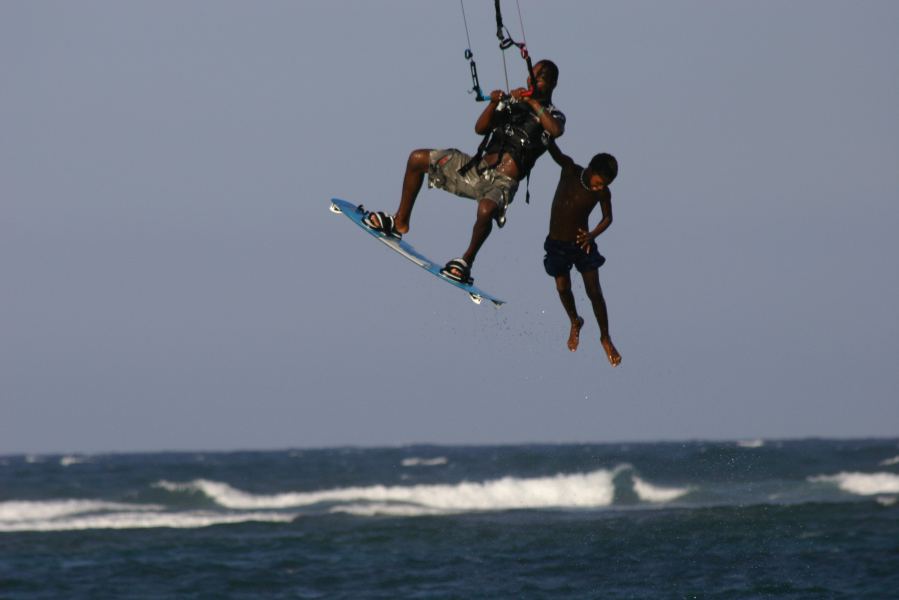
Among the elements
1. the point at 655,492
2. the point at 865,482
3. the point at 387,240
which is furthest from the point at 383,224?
the point at 865,482

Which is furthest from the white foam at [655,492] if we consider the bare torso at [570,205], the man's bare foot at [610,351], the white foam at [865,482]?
the bare torso at [570,205]

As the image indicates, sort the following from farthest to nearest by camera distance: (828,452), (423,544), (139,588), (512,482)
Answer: (828,452)
(512,482)
(423,544)
(139,588)

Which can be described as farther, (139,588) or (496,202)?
(139,588)

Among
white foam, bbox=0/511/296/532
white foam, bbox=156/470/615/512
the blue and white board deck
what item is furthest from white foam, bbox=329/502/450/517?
the blue and white board deck

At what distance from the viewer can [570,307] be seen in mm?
16125

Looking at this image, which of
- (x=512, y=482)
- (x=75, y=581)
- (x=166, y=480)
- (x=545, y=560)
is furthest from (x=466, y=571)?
(x=166, y=480)

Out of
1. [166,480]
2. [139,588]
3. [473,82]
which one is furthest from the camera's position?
[166,480]

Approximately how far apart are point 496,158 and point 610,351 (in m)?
2.54

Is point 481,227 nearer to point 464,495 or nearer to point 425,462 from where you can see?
point 464,495

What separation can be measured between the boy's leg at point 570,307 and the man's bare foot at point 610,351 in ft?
1.00

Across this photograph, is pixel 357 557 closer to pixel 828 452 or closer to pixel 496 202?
pixel 496 202

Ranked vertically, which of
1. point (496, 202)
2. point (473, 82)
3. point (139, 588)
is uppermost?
point (473, 82)

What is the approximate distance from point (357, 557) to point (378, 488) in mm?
22489

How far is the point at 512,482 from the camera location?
54.3m
